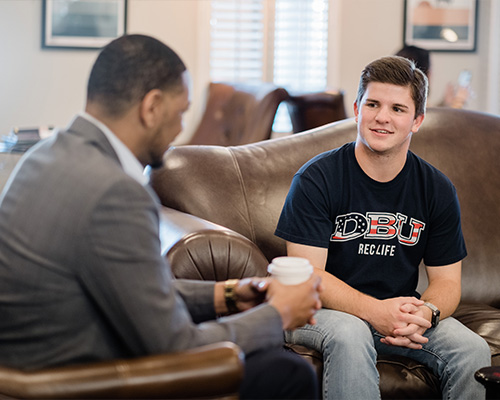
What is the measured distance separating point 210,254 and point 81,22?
138 inches

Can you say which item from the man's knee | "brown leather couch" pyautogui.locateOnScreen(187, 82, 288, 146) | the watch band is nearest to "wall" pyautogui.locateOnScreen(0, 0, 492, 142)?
"brown leather couch" pyautogui.locateOnScreen(187, 82, 288, 146)

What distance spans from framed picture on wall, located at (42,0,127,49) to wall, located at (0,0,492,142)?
0.06 metres

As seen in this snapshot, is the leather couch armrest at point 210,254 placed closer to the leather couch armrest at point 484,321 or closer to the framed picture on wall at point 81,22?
the leather couch armrest at point 484,321

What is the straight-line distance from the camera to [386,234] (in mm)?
2240

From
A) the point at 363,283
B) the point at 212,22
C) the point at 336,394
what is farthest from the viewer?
the point at 212,22

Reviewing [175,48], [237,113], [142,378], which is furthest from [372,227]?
[175,48]

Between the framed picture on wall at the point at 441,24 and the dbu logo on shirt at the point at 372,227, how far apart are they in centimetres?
348

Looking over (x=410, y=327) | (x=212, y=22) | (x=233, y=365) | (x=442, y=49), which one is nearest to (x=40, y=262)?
(x=233, y=365)

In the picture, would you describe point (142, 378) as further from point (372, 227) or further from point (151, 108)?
point (372, 227)

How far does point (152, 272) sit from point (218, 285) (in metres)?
0.42

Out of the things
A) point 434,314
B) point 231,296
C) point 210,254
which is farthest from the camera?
point 434,314

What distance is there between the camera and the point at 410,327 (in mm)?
2025

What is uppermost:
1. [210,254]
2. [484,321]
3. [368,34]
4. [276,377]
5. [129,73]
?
[368,34]

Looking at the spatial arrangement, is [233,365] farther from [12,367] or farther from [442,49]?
[442,49]
